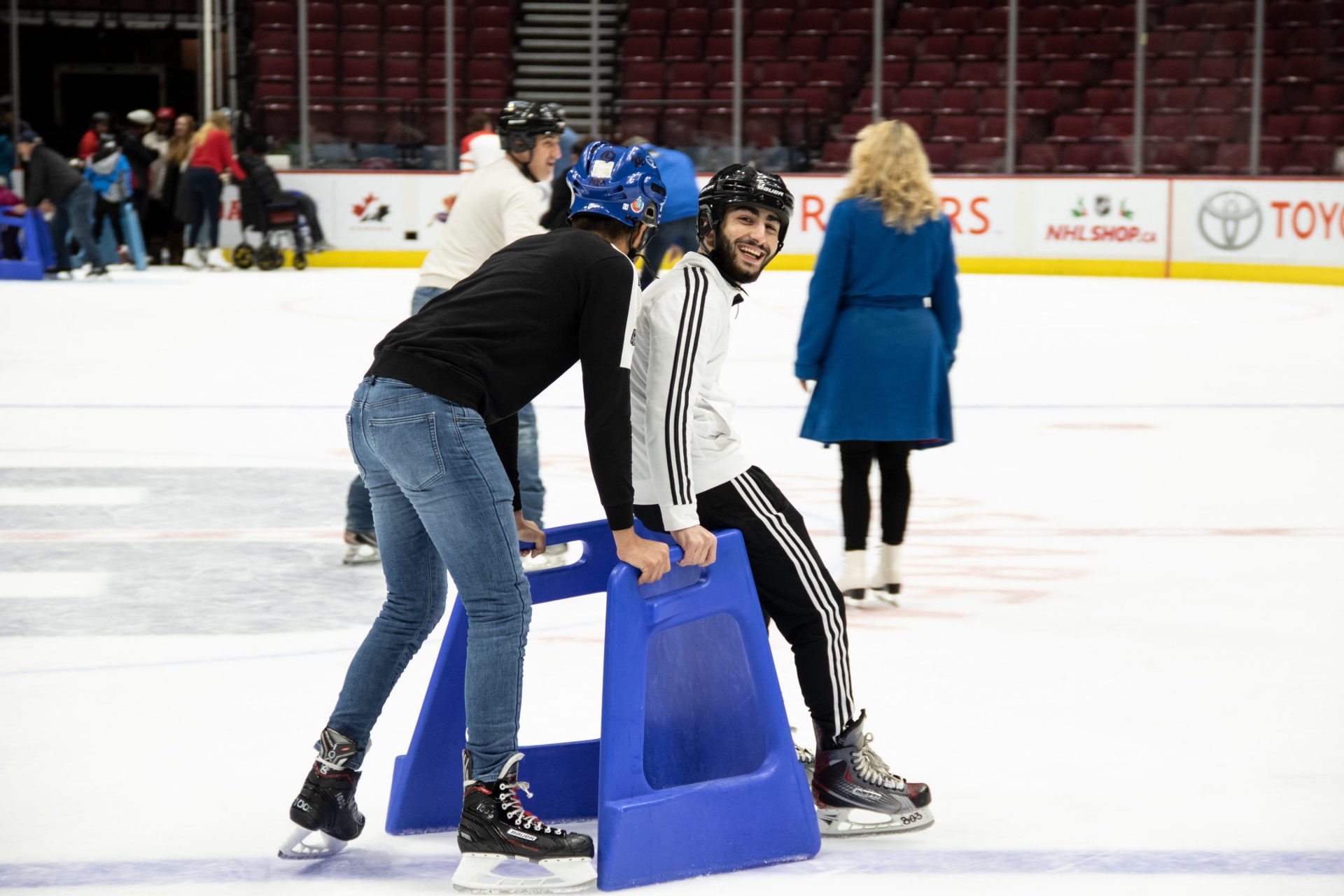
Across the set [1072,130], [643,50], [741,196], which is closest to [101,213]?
[643,50]

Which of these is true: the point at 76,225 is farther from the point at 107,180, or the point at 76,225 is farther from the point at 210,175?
the point at 210,175

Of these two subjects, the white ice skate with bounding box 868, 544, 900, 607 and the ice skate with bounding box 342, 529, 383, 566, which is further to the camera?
the ice skate with bounding box 342, 529, 383, 566

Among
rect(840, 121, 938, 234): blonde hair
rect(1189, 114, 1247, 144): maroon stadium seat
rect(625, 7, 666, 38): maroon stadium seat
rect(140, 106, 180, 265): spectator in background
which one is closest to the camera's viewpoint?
rect(840, 121, 938, 234): blonde hair

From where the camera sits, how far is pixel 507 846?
8.63 feet

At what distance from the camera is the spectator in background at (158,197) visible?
18.1 metres

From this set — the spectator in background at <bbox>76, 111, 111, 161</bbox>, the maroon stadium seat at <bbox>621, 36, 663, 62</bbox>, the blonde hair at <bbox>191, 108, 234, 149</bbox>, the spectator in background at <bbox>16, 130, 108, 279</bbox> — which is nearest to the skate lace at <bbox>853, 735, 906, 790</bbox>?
the spectator in background at <bbox>16, 130, 108, 279</bbox>

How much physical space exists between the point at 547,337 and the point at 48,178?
13.3 m

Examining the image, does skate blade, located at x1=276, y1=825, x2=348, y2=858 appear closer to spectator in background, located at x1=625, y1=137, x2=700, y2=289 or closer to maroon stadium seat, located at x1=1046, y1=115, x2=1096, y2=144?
spectator in background, located at x1=625, y1=137, x2=700, y2=289

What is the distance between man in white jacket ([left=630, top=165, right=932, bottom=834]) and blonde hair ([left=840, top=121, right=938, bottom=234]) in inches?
55.4

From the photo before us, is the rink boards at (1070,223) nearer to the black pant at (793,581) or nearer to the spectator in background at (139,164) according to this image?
the spectator in background at (139,164)

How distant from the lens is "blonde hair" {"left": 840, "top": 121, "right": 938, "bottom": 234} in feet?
14.3

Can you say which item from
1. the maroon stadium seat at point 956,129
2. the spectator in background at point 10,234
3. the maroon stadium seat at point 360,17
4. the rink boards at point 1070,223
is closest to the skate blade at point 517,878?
the rink boards at point 1070,223

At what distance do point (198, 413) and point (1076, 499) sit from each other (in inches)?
162

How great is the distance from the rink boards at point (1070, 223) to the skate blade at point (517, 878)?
42.0ft
